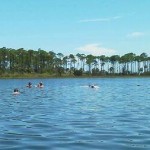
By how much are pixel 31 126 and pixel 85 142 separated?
6.94 metres

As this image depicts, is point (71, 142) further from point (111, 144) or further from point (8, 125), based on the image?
point (8, 125)

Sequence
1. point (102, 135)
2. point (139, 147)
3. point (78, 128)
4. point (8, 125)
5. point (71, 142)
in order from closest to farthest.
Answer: point (139, 147)
point (71, 142)
point (102, 135)
point (78, 128)
point (8, 125)

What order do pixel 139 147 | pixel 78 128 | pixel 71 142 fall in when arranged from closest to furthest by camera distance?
pixel 139 147
pixel 71 142
pixel 78 128

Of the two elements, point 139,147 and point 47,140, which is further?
point 47,140

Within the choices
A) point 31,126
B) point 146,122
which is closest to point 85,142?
point 31,126

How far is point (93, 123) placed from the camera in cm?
2780

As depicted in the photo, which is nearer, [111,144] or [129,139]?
[111,144]

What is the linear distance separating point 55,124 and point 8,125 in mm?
3303

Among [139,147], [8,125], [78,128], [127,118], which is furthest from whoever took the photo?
[127,118]

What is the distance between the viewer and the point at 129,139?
21.1 m

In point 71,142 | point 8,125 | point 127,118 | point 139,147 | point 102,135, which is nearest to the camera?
point 139,147

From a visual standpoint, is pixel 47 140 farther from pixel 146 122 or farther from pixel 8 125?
pixel 146 122

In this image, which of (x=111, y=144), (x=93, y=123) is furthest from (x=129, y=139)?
(x=93, y=123)

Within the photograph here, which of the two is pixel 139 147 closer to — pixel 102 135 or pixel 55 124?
pixel 102 135
